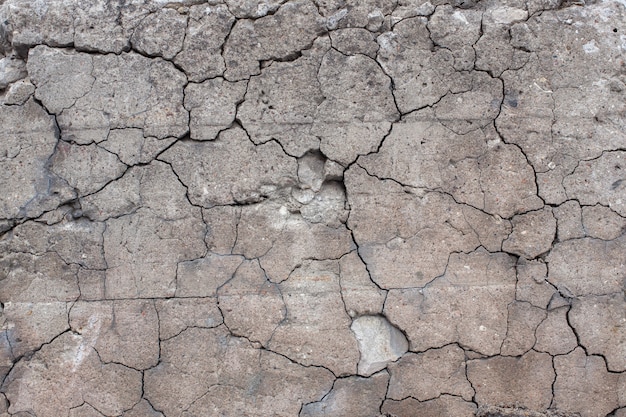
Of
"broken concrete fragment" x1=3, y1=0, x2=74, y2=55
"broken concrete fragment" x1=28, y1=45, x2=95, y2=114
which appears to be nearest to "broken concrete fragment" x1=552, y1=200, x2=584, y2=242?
"broken concrete fragment" x1=28, y1=45, x2=95, y2=114

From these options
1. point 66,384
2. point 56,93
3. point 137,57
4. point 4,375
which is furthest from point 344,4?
point 4,375

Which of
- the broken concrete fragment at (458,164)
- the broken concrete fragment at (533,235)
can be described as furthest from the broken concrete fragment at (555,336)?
the broken concrete fragment at (458,164)

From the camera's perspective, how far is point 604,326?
6.48ft

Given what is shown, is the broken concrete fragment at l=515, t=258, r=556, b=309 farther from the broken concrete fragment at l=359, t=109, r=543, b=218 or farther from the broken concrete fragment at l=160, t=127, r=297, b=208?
the broken concrete fragment at l=160, t=127, r=297, b=208

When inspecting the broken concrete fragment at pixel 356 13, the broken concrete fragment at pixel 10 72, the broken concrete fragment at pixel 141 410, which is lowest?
the broken concrete fragment at pixel 141 410

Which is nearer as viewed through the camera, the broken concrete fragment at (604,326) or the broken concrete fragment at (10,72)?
the broken concrete fragment at (604,326)

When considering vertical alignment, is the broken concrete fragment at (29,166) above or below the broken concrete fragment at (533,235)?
above

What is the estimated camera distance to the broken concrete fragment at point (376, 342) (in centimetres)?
199

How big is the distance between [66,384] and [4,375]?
267 millimetres

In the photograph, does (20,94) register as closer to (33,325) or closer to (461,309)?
(33,325)

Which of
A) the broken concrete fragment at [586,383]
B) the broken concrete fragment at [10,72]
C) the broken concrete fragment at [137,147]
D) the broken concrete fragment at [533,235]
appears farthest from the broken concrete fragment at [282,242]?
the broken concrete fragment at [10,72]

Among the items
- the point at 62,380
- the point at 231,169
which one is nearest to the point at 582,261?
the point at 231,169

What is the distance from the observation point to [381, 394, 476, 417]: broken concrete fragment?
1992 mm

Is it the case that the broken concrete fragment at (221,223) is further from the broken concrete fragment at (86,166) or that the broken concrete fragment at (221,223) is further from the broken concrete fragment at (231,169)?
the broken concrete fragment at (86,166)
